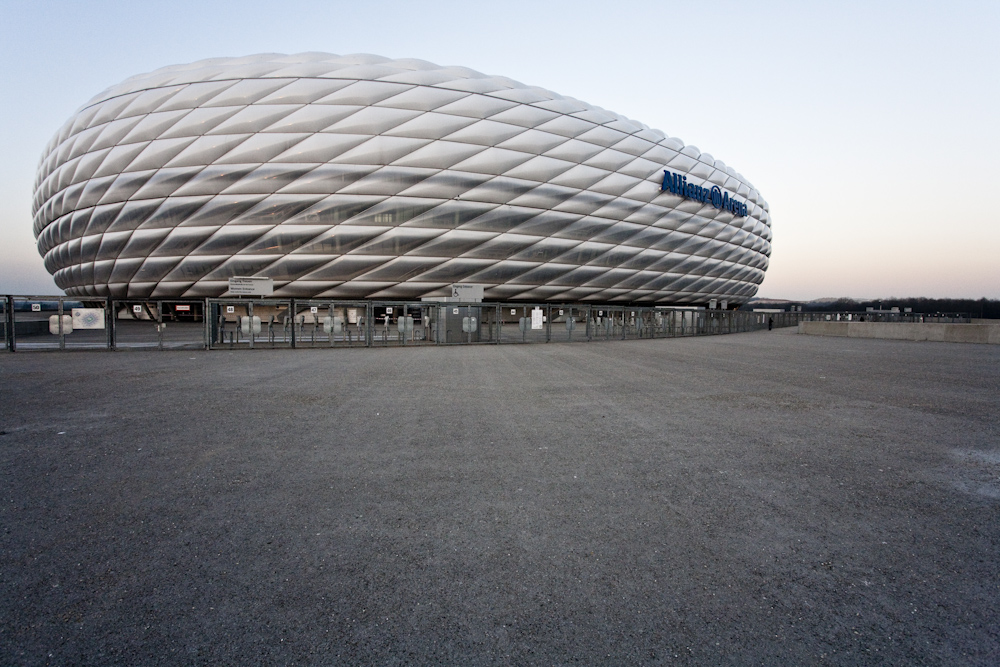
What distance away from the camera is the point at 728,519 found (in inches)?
87.0

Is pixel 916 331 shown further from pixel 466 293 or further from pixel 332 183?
pixel 332 183

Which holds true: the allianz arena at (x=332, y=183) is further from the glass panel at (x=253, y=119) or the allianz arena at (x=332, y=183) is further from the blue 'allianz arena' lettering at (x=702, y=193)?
the blue 'allianz arena' lettering at (x=702, y=193)

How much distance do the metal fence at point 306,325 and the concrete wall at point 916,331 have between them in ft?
19.7

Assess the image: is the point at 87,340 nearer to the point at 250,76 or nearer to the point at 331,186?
the point at 331,186

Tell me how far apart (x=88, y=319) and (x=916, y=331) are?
30.0m

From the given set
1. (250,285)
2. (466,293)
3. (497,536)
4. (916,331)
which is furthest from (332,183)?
(916,331)

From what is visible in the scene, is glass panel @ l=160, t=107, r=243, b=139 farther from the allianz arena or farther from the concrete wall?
the concrete wall

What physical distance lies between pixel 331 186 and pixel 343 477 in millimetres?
20834

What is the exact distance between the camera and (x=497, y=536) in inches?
80.0

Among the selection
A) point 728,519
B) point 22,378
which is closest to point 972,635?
point 728,519

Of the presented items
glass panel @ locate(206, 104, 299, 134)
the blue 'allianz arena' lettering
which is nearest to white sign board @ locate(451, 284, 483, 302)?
glass panel @ locate(206, 104, 299, 134)

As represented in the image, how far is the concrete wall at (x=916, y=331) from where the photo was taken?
16000 mm

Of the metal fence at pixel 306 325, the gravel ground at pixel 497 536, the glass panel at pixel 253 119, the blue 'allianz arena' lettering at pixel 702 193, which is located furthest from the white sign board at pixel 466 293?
the blue 'allianz arena' lettering at pixel 702 193

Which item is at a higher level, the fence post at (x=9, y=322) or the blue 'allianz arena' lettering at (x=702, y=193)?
the blue 'allianz arena' lettering at (x=702, y=193)
